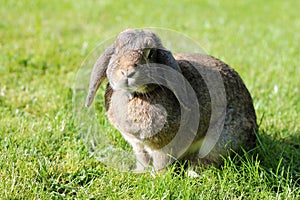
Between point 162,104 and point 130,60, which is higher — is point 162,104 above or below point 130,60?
below

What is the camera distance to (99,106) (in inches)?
183

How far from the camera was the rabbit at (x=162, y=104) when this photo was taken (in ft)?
10.2

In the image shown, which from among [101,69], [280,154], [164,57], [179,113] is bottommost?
[280,154]

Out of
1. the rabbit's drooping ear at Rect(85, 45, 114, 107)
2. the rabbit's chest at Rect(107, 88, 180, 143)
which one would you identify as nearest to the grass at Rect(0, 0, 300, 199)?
the rabbit's chest at Rect(107, 88, 180, 143)

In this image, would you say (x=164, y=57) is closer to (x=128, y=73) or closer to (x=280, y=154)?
(x=128, y=73)

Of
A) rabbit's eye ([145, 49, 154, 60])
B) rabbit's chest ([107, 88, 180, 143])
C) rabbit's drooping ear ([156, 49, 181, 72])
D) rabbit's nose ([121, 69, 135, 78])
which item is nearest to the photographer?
rabbit's nose ([121, 69, 135, 78])

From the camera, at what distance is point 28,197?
3127 millimetres

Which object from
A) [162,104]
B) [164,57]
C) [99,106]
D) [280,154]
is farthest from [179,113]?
[99,106]

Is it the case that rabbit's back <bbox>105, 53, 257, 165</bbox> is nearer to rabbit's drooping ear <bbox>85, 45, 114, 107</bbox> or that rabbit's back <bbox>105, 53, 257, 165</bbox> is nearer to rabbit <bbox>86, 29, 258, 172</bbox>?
rabbit <bbox>86, 29, 258, 172</bbox>

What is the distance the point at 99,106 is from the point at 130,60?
67.3 inches

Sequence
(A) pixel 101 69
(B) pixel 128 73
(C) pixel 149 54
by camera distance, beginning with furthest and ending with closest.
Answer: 1. (A) pixel 101 69
2. (C) pixel 149 54
3. (B) pixel 128 73

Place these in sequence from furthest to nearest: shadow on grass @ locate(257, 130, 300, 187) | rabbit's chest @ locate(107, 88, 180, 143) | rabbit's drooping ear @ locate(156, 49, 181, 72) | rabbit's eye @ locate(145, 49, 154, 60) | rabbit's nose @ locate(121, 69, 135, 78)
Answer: shadow on grass @ locate(257, 130, 300, 187) < rabbit's chest @ locate(107, 88, 180, 143) < rabbit's drooping ear @ locate(156, 49, 181, 72) < rabbit's eye @ locate(145, 49, 154, 60) < rabbit's nose @ locate(121, 69, 135, 78)

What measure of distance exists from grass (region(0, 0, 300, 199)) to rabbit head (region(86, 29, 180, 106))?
682 mm

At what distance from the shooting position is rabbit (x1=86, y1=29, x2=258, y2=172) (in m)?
3.10
